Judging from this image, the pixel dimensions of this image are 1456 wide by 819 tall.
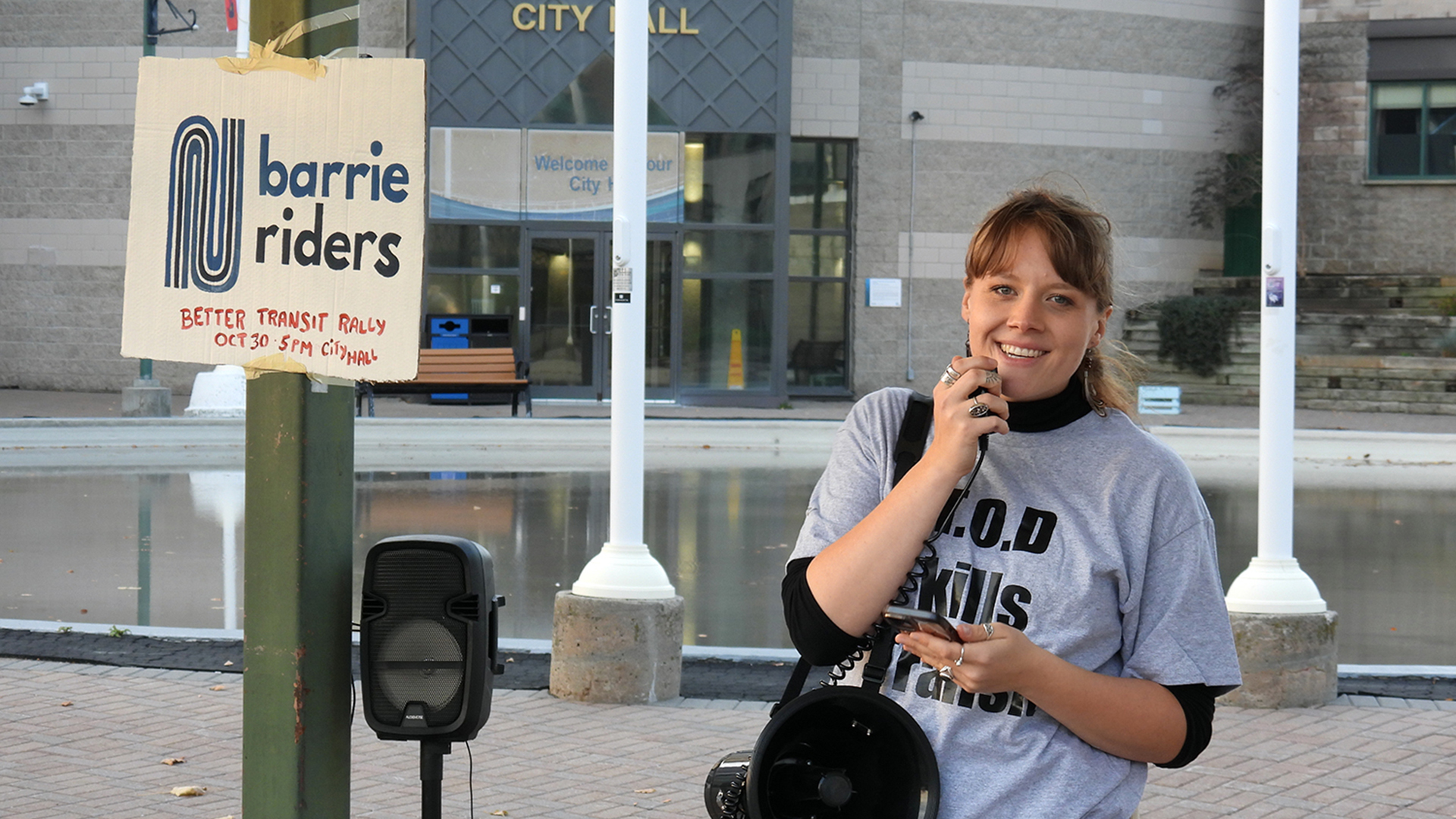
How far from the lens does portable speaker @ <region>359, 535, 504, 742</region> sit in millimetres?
2705

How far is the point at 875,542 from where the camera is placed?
199 centimetres

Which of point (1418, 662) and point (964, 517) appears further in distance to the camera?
point (1418, 662)

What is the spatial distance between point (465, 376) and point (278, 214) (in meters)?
17.8

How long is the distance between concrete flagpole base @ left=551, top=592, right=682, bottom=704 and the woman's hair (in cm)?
419

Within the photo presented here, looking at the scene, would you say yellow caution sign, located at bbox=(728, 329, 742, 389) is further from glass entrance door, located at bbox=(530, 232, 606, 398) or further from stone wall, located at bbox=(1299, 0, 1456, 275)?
stone wall, located at bbox=(1299, 0, 1456, 275)

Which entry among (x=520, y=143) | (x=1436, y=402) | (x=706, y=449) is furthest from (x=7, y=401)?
(x=1436, y=402)

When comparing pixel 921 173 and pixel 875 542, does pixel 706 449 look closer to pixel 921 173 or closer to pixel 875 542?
pixel 921 173

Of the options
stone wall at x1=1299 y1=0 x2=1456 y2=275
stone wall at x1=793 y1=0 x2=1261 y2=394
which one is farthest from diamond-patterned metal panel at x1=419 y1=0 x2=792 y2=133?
stone wall at x1=1299 y1=0 x2=1456 y2=275

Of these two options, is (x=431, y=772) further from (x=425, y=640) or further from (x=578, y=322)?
(x=578, y=322)

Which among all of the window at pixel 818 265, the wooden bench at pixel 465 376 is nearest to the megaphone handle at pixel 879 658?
the wooden bench at pixel 465 376

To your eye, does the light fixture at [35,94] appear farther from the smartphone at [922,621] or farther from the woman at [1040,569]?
the smartphone at [922,621]

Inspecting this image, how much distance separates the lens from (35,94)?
25.4 meters

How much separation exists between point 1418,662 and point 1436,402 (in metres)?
19.8

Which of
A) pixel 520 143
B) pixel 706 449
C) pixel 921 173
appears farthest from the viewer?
pixel 921 173
